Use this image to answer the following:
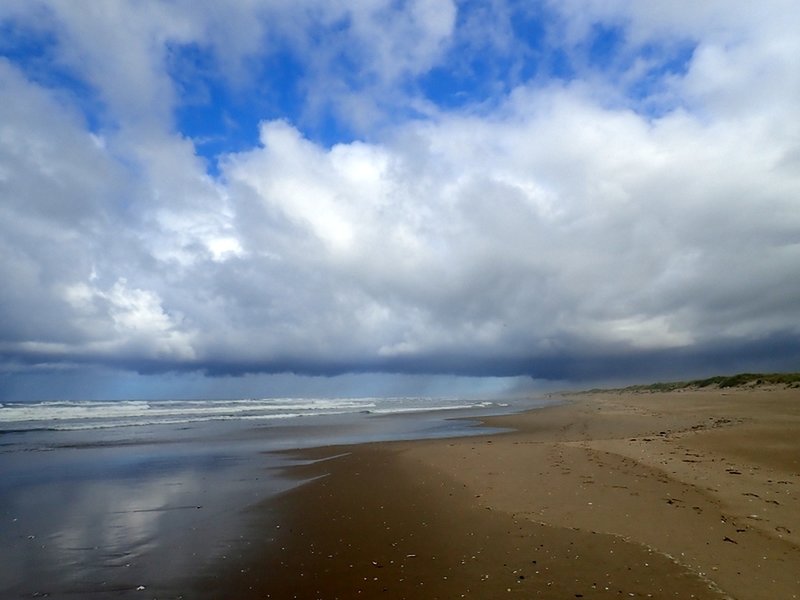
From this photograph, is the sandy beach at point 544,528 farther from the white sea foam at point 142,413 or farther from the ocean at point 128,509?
the white sea foam at point 142,413

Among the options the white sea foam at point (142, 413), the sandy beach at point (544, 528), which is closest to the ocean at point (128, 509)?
the sandy beach at point (544, 528)

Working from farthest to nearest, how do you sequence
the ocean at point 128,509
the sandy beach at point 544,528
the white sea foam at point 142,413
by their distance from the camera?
the white sea foam at point 142,413, the ocean at point 128,509, the sandy beach at point 544,528

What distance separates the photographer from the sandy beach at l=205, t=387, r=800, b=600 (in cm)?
726

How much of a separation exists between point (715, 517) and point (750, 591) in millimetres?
3395

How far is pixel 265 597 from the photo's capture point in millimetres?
7242

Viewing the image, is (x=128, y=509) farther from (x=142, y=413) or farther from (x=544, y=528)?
(x=142, y=413)

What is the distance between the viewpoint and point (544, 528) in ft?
31.5

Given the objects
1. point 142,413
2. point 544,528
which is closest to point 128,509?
point 544,528

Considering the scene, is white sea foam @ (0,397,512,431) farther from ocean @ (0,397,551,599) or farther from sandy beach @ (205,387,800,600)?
sandy beach @ (205,387,800,600)

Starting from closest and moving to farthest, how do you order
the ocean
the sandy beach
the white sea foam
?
the sandy beach → the ocean → the white sea foam

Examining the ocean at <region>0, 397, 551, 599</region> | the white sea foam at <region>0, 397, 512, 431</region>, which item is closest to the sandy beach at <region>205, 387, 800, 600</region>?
the ocean at <region>0, 397, 551, 599</region>

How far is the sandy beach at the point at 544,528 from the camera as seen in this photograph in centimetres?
726

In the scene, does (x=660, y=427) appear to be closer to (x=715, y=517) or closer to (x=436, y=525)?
(x=715, y=517)

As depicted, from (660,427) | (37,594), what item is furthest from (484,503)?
(660,427)
